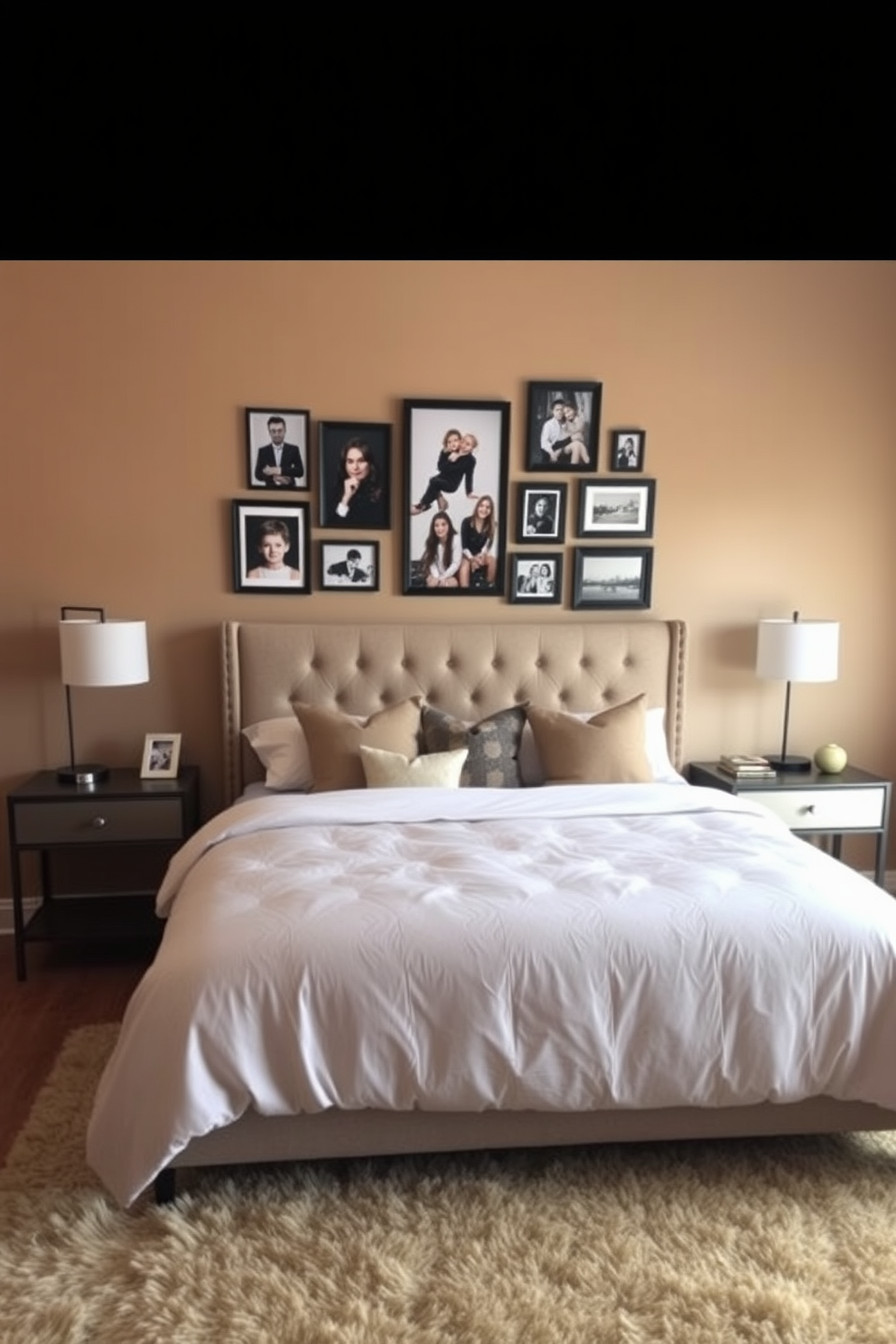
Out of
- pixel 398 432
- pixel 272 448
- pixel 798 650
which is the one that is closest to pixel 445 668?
pixel 398 432

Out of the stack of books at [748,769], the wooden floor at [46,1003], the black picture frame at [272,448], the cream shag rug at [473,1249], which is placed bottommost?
the wooden floor at [46,1003]

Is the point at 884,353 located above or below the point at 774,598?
above

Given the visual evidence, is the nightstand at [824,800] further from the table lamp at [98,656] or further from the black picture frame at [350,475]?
the table lamp at [98,656]

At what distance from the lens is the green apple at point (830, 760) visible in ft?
11.7

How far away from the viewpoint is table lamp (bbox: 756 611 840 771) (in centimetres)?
346

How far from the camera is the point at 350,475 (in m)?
3.49

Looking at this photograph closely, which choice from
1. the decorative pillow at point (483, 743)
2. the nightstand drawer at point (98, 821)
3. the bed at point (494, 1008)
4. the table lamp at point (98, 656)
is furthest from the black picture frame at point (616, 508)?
the nightstand drawer at point (98, 821)

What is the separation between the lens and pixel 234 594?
3.50 metres

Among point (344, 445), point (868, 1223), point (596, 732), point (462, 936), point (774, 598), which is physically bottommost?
point (868, 1223)

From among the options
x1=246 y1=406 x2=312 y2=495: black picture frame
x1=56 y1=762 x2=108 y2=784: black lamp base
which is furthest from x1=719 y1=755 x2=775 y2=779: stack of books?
x1=56 y1=762 x2=108 y2=784: black lamp base

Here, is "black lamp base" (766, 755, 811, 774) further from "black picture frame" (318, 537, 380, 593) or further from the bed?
"black picture frame" (318, 537, 380, 593)

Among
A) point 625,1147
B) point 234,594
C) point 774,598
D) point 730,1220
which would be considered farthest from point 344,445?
point 730,1220

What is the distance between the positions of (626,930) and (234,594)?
2143 millimetres
